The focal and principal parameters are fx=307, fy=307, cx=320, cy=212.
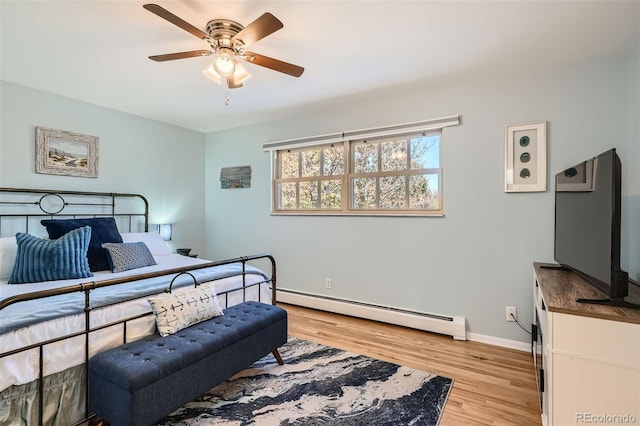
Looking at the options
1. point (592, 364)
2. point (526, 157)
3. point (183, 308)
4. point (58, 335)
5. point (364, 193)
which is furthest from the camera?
point (364, 193)

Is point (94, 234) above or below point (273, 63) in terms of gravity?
below

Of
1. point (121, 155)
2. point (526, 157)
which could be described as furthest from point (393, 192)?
point (121, 155)

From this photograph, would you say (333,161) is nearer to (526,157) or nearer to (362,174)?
(362,174)

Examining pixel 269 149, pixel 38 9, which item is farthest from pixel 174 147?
pixel 38 9

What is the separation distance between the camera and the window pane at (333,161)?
3.64 meters

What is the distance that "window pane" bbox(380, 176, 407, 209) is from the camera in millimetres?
3277

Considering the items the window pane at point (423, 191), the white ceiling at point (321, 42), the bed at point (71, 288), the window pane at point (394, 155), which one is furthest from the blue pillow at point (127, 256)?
the window pane at point (423, 191)

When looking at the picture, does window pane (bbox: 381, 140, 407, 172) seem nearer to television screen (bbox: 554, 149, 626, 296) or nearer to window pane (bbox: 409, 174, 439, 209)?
window pane (bbox: 409, 174, 439, 209)

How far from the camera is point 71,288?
4.68 ft

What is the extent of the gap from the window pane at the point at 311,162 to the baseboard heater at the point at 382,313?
1.51 meters

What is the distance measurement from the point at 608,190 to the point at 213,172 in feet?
14.5

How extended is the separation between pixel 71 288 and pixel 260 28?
64.1 inches

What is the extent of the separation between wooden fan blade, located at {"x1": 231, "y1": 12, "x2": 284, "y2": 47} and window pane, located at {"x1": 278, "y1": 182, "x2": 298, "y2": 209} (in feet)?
7.45

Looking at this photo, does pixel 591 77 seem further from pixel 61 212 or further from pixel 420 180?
pixel 61 212
